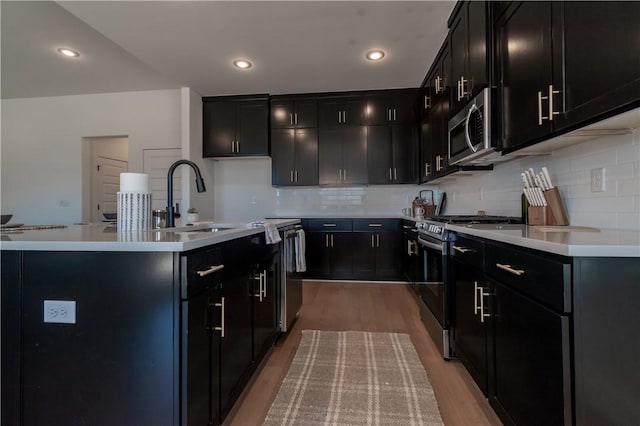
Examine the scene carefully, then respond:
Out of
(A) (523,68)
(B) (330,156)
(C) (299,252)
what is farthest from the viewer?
(B) (330,156)

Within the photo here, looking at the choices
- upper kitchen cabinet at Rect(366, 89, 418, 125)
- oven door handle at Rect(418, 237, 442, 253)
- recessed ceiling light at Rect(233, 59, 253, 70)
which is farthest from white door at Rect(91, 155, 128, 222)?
oven door handle at Rect(418, 237, 442, 253)

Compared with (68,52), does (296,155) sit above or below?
below

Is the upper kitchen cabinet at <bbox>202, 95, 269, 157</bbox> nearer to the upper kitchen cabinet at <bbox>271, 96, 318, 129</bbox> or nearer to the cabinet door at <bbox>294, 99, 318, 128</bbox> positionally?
the upper kitchen cabinet at <bbox>271, 96, 318, 129</bbox>

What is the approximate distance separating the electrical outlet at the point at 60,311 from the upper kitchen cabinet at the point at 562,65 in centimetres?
200

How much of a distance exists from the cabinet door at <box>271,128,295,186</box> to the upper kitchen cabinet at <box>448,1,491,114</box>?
232 cm

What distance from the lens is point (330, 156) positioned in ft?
14.1

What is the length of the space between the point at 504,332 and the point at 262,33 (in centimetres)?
287

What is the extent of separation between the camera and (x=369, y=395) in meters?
1.66

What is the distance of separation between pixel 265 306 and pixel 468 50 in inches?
90.0

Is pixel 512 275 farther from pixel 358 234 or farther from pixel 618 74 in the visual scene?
pixel 358 234

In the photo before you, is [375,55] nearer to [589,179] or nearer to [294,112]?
[294,112]

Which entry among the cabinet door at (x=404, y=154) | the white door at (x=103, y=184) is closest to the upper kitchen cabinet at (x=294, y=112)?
the cabinet door at (x=404, y=154)

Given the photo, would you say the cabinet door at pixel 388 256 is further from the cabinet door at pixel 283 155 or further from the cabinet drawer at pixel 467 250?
the cabinet drawer at pixel 467 250

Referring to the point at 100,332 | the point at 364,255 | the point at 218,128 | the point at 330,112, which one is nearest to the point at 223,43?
the point at 218,128
